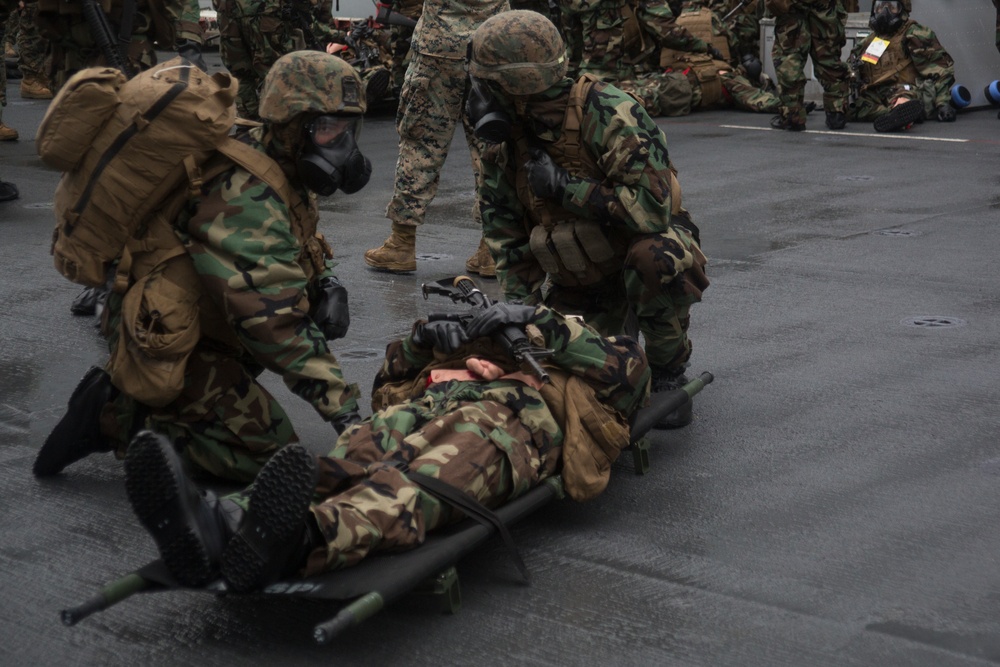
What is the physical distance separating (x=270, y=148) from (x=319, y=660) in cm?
170

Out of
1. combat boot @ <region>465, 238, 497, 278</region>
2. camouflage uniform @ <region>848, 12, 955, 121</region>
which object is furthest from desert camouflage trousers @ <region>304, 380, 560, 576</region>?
camouflage uniform @ <region>848, 12, 955, 121</region>

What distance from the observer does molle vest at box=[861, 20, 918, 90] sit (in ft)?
37.4

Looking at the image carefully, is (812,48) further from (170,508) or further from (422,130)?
(170,508)

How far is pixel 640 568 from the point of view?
338 centimetres

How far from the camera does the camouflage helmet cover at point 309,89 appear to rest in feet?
12.5

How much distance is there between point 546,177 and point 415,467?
143 centimetres

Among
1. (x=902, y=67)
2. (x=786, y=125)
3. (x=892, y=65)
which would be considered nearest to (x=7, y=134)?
(x=786, y=125)

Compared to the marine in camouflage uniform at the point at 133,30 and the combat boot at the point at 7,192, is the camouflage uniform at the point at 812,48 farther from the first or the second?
the combat boot at the point at 7,192

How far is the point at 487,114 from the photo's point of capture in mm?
4379

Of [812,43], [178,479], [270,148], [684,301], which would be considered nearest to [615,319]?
[684,301]

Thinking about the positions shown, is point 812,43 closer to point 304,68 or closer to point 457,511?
point 304,68

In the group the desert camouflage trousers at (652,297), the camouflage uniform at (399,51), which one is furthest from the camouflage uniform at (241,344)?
the camouflage uniform at (399,51)

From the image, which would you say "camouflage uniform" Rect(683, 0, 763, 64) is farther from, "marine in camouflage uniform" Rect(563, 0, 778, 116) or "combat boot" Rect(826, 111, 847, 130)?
"combat boot" Rect(826, 111, 847, 130)

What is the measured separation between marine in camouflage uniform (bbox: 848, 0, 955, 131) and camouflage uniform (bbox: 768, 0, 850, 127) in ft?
1.31
